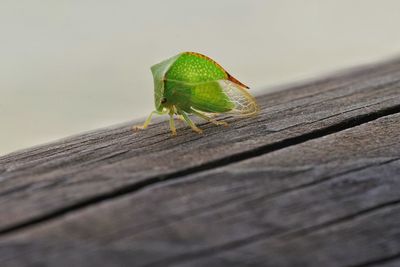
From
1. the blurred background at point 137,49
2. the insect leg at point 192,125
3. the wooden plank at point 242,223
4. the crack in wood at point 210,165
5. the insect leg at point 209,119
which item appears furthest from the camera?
the blurred background at point 137,49

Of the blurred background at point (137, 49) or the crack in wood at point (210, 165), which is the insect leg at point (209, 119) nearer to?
the crack in wood at point (210, 165)

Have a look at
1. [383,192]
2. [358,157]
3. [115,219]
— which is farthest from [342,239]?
[115,219]

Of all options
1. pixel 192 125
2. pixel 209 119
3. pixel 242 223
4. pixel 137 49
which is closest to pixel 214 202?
pixel 242 223

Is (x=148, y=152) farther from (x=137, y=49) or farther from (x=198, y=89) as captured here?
(x=137, y=49)

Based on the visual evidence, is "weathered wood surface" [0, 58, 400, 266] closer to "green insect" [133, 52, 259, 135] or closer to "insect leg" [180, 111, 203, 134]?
"insect leg" [180, 111, 203, 134]

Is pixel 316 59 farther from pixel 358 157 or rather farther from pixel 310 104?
pixel 358 157

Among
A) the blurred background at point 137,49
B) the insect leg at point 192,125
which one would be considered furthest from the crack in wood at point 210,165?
the blurred background at point 137,49
